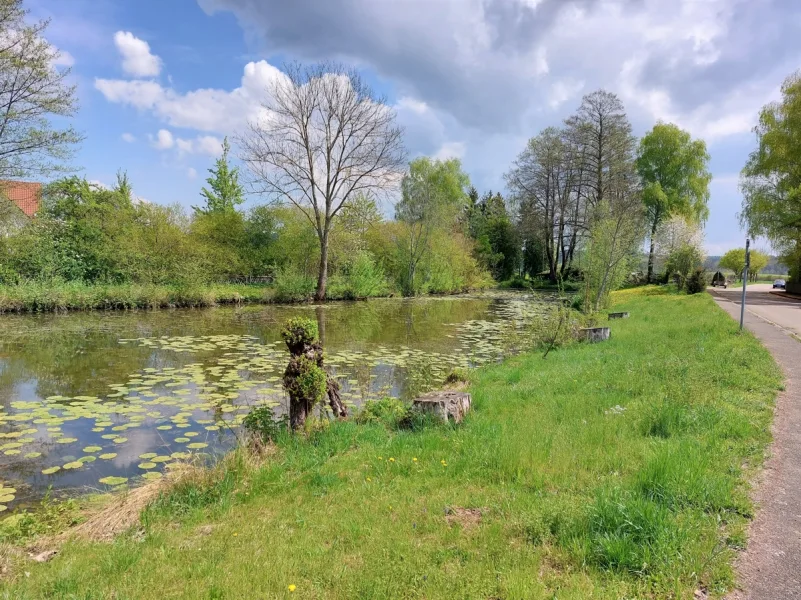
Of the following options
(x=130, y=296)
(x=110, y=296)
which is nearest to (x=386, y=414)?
(x=130, y=296)

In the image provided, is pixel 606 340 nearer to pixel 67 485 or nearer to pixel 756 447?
pixel 756 447

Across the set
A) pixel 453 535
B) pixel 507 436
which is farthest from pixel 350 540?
pixel 507 436

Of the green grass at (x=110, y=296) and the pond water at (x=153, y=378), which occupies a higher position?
the green grass at (x=110, y=296)

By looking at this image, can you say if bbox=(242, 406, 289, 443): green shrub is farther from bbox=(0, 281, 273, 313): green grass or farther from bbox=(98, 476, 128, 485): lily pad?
bbox=(0, 281, 273, 313): green grass

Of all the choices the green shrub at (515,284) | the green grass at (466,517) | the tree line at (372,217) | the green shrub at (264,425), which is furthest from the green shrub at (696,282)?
the green shrub at (264,425)

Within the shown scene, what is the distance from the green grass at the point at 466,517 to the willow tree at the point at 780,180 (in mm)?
30796

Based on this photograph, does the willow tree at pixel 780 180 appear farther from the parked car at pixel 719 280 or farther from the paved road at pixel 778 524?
the paved road at pixel 778 524

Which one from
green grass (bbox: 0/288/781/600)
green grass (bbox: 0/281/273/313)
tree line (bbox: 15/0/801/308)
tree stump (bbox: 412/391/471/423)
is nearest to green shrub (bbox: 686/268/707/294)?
tree line (bbox: 15/0/801/308)

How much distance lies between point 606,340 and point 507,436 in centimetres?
892

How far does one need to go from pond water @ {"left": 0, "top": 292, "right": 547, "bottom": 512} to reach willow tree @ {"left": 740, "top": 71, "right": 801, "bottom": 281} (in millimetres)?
21675

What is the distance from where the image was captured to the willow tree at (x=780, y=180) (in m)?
28.6

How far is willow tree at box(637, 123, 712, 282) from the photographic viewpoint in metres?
41.0

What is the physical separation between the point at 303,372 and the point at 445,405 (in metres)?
1.88

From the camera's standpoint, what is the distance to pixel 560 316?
13414 mm
